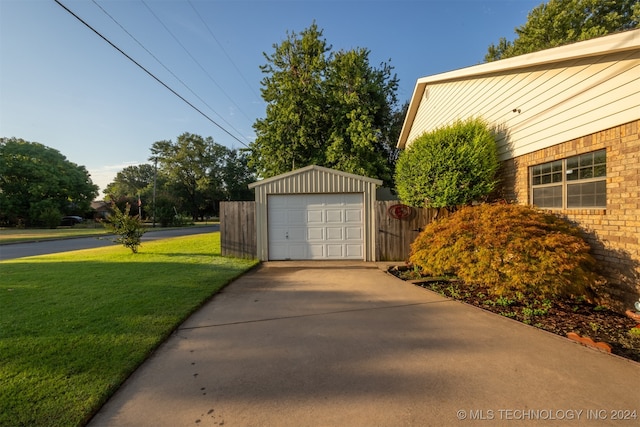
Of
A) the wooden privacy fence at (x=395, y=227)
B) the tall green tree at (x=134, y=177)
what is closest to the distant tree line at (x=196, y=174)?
the tall green tree at (x=134, y=177)

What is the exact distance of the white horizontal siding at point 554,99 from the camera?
412 centimetres

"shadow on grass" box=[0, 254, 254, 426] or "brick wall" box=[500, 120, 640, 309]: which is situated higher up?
"brick wall" box=[500, 120, 640, 309]

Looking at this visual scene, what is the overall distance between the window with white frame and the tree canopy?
35.7 feet

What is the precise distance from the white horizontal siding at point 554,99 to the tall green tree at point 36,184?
132 feet

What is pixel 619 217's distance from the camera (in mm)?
4160

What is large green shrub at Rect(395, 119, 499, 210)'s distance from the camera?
6.53m

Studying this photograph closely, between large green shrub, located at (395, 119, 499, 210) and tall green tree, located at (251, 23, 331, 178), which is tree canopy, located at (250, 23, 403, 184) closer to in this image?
tall green tree, located at (251, 23, 331, 178)

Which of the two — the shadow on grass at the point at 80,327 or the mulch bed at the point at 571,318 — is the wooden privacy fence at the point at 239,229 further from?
the mulch bed at the point at 571,318

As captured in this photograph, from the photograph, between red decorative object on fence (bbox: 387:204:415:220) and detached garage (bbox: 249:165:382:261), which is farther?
detached garage (bbox: 249:165:382:261)

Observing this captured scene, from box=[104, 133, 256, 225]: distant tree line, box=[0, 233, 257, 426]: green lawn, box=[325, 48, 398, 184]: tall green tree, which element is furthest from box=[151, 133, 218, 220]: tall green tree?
box=[0, 233, 257, 426]: green lawn

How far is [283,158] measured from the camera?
17.7 m

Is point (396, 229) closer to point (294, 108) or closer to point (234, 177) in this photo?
point (294, 108)

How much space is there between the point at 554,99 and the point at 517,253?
329 cm

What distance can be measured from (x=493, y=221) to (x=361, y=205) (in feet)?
13.8
